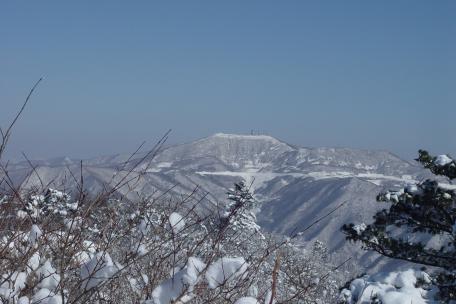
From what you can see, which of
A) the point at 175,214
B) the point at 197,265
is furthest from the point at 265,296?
the point at 175,214

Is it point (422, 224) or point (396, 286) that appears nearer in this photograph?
point (396, 286)

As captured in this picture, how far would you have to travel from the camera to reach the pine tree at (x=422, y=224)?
34.6 feet

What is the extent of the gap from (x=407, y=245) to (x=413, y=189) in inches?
51.7

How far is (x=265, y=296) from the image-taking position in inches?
103

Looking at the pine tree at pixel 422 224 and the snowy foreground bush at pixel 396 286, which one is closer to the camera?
the snowy foreground bush at pixel 396 286

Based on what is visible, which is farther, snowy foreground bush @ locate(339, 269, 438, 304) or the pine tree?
the pine tree

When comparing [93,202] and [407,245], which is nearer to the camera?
[93,202]

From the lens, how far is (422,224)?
36.2ft

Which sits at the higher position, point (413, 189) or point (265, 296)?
point (265, 296)

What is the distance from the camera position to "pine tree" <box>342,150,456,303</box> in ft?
34.6

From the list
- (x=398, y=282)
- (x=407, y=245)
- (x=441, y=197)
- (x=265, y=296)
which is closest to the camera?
(x=265, y=296)

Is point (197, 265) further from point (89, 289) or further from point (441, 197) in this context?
point (441, 197)

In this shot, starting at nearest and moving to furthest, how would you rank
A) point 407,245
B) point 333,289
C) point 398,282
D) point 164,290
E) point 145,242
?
point 164,290, point 145,242, point 398,282, point 407,245, point 333,289

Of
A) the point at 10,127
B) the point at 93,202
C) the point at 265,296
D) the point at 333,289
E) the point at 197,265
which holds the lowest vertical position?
the point at 333,289
